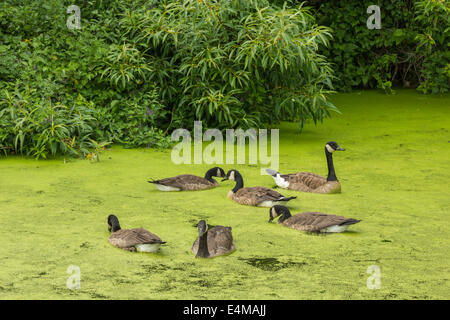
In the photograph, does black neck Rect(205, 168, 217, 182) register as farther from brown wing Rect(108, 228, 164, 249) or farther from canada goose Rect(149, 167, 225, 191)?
brown wing Rect(108, 228, 164, 249)

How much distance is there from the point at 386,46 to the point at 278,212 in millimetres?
8573

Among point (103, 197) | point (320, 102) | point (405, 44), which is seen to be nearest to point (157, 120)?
point (320, 102)

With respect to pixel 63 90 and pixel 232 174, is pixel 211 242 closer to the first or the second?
pixel 232 174

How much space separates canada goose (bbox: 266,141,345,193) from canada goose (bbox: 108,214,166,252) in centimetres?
196

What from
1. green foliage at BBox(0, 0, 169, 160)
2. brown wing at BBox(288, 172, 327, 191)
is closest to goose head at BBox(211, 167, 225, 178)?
brown wing at BBox(288, 172, 327, 191)

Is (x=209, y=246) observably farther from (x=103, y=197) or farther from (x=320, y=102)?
(x=320, y=102)

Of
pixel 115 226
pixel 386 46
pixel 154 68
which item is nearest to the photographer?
pixel 115 226

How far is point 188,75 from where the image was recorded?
28.9 ft

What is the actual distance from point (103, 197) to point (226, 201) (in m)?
1.05

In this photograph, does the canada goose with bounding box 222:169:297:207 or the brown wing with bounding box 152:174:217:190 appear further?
the brown wing with bounding box 152:174:217:190

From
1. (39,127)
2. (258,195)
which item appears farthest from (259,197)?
(39,127)

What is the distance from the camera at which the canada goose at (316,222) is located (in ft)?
16.6

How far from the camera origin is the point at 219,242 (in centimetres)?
467

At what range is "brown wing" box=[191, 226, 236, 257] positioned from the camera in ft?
15.2
